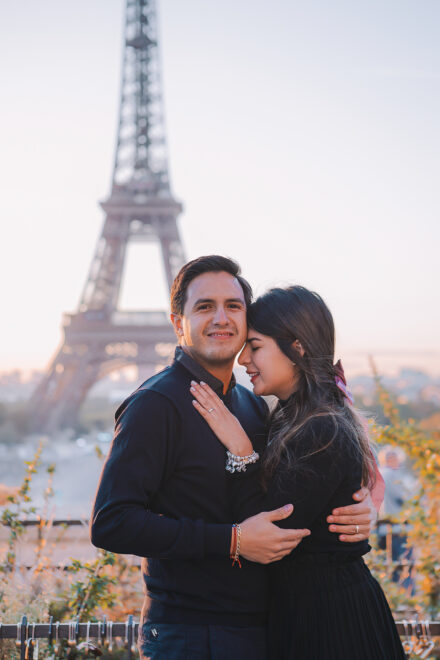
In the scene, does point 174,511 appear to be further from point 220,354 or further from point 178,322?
point 178,322

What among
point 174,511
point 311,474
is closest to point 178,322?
point 174,511

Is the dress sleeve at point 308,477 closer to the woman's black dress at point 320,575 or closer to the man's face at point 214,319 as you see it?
the woman's black dress at point 320,575

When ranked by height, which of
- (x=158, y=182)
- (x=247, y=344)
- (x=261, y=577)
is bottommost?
(x=261, y=577)

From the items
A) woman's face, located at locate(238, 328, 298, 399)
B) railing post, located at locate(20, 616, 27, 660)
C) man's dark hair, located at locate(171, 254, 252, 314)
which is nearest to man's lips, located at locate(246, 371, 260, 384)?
woman's face, located at locate(238, 328, 298, 399)

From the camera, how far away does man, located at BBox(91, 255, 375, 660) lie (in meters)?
1.95

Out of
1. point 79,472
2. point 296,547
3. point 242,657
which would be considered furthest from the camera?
point 79,472

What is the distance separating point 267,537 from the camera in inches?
76.7

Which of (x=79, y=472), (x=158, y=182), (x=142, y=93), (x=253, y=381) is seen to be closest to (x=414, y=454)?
(x=253, y=381)

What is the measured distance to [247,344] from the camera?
2543mm

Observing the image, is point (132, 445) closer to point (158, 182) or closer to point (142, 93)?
point (158, 182)

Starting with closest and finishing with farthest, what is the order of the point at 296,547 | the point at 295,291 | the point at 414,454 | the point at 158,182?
1. the point at 296,547
2. the point at 295,291
3. the point at 414,454
4. the point at 158,182

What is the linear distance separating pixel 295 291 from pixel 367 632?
1.33 m

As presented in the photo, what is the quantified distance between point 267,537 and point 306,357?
75cm

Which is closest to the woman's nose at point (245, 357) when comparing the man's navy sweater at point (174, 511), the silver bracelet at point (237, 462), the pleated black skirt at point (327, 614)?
the man's navy sweater at point (174, 511)
